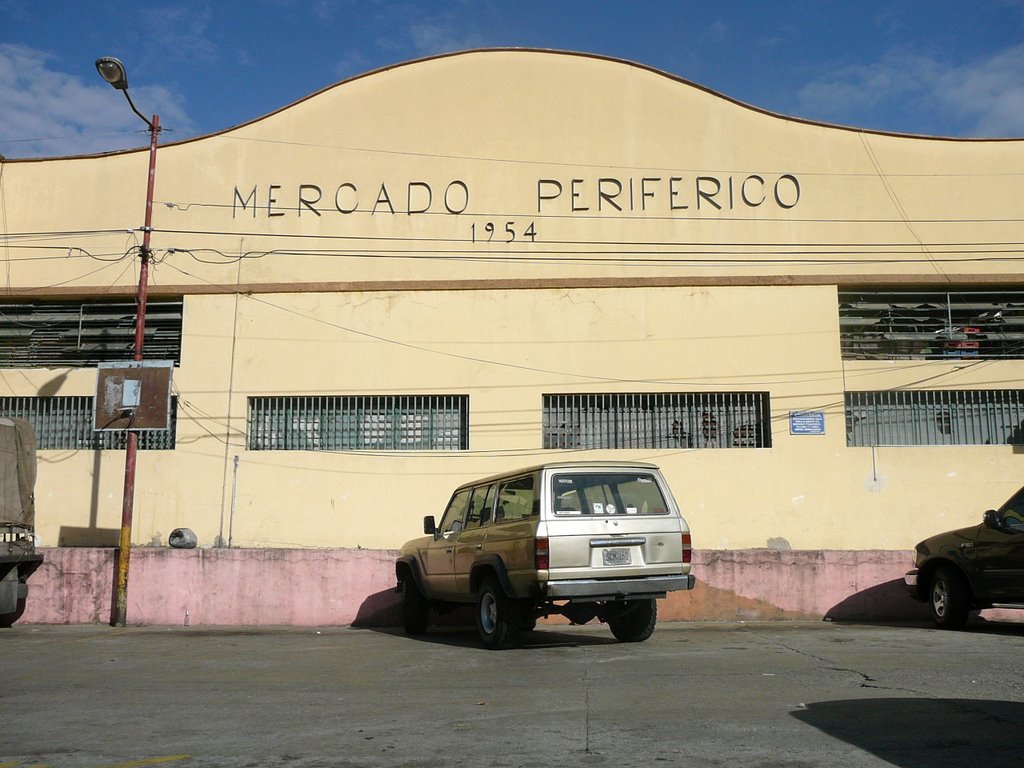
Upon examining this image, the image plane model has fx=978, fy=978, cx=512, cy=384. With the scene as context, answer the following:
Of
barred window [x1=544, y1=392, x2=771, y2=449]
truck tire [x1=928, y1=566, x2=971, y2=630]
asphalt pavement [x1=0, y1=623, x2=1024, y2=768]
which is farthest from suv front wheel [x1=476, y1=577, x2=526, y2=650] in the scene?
barred window [x1=544, y1=392, x2=771, y2=449]

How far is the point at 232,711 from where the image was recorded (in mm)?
6648

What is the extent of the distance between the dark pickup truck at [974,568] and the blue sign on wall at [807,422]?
327 centimetres

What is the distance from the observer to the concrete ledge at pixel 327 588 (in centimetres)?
1377

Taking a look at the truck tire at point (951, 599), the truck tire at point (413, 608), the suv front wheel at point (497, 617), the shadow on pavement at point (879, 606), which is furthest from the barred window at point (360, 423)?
the truck tire at point (951, 599)

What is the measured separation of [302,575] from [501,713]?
8.49m

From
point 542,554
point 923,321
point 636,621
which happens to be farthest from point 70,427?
point 923,321

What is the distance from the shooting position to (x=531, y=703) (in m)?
6.67

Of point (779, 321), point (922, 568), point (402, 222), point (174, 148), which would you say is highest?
point (174, 148)

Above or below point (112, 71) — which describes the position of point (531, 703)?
below

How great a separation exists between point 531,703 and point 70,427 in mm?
12255

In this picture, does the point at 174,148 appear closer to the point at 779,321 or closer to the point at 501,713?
the point at 779,321

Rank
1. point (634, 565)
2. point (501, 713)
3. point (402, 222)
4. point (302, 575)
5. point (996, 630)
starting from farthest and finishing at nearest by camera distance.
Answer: point (402, 222)
point (302, 575)
point (996, 630)
point (634, 565)
point (501, 713)

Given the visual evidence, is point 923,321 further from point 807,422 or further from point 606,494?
point 606,494

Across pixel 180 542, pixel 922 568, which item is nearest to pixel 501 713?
pixel 922 568
